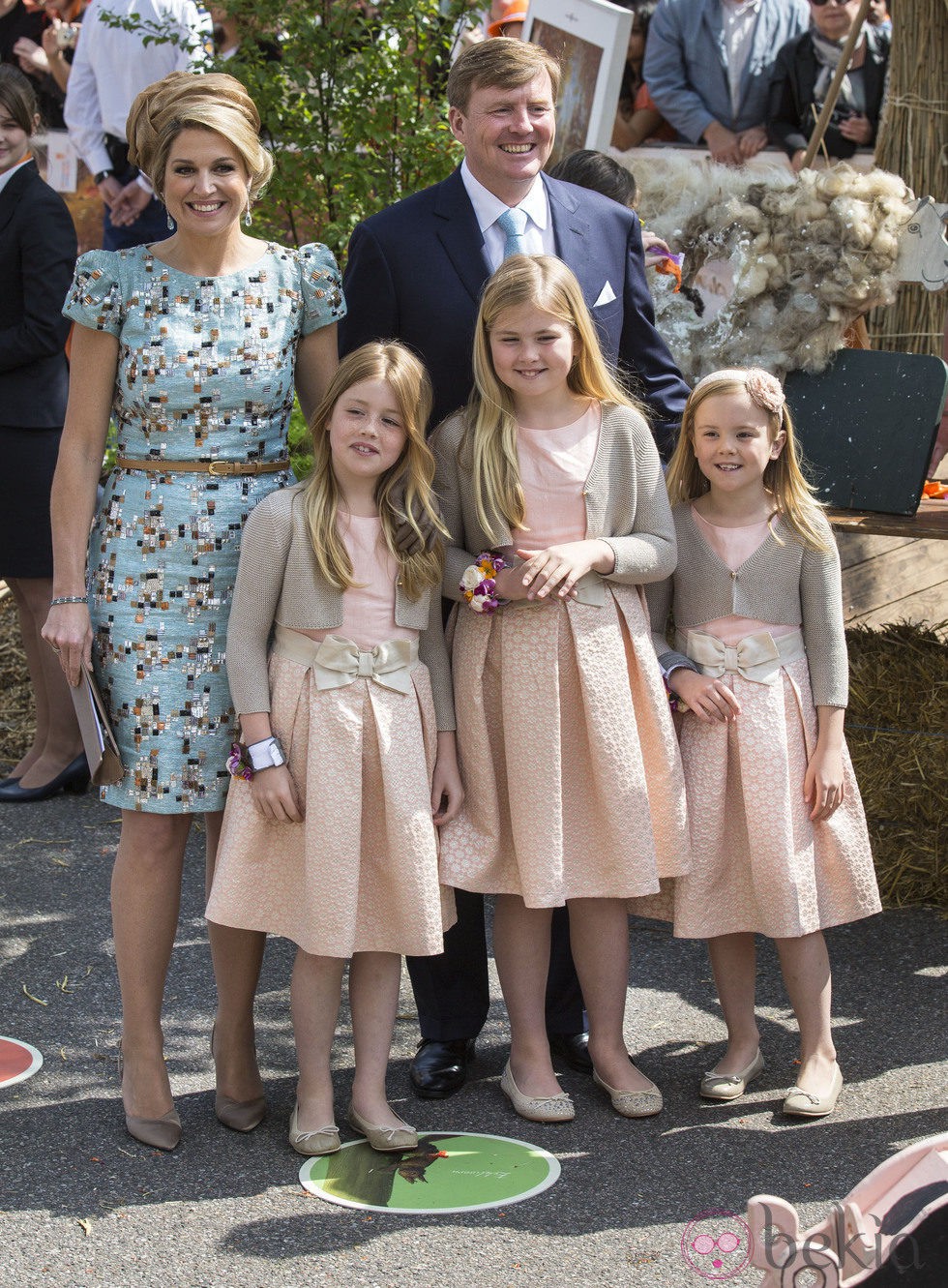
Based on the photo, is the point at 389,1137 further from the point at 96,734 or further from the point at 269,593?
the point at 269,593

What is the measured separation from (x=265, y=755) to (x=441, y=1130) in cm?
88

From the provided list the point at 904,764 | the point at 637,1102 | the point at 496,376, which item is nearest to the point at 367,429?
the point at 496,376

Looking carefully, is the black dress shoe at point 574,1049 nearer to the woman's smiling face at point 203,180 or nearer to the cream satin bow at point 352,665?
the cream satin bow at point 352,665

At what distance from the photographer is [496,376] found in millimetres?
3084

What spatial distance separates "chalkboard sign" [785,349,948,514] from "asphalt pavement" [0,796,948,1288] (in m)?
1.21

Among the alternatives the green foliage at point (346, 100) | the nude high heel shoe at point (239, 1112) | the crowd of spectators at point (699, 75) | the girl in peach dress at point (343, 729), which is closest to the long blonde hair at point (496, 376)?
the girl in peach dress at point (343, 729)

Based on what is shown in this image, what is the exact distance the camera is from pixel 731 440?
3.15 m

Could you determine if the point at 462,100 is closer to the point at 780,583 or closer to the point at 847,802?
the point at 780,583

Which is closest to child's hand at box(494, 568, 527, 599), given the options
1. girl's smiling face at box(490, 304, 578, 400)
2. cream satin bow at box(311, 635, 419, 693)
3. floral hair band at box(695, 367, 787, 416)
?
cream satin bow at box(311, 635, 419, 693)

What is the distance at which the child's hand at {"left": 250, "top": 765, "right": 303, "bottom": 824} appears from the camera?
114 inches

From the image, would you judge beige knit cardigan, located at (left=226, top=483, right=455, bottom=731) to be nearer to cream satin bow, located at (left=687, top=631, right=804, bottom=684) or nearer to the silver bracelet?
the silver bracelet

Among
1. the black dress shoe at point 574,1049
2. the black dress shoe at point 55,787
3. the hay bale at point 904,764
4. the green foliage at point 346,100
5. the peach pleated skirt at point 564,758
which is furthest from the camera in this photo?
the green foliage at point 346,100

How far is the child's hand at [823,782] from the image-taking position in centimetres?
317

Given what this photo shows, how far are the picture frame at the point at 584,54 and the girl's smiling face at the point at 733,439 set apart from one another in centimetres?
289
